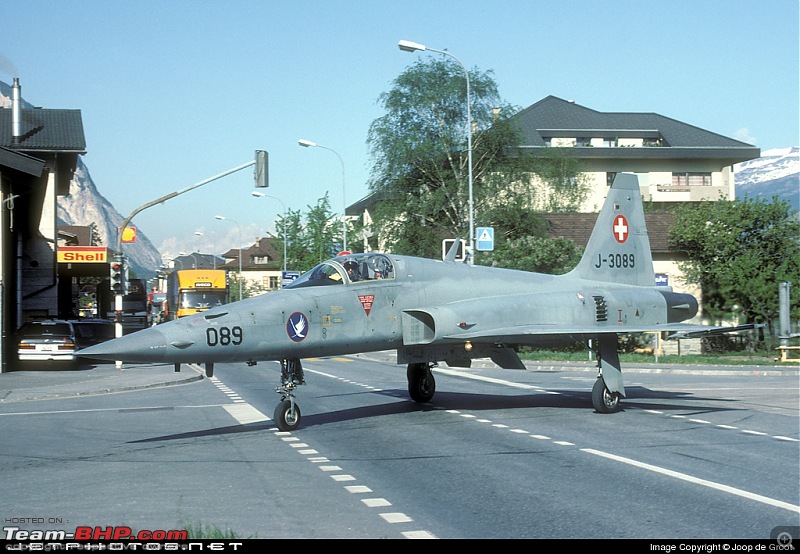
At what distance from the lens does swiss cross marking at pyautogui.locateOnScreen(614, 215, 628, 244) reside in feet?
62.7

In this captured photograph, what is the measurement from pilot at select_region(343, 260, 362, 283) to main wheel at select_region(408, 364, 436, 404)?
2974 mm

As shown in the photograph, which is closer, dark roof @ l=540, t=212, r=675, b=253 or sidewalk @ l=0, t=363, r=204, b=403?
sidewalk @ l=0, t=363, r=204, b=403

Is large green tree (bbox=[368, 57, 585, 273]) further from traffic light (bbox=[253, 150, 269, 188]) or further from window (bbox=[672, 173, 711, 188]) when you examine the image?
window (bbox=[672, 173, 711, 188])

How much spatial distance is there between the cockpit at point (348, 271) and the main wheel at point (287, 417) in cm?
184

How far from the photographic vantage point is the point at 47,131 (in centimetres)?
5219

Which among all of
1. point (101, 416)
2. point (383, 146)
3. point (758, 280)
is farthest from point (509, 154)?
point (101, 416)

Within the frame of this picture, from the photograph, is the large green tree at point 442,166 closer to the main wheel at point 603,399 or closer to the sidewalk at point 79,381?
the sidewalk at point 79,381

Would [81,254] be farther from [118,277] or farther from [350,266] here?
[350,266]

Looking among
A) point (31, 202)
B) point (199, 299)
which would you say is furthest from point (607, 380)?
point (199, 299)

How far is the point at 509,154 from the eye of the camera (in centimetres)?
5475

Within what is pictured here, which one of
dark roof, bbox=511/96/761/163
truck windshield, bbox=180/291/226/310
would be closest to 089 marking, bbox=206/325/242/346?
truck windshield, bbox=180/291/226/310

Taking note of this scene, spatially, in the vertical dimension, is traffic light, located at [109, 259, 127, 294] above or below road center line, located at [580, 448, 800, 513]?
above

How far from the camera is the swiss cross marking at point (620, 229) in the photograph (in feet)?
62.7
